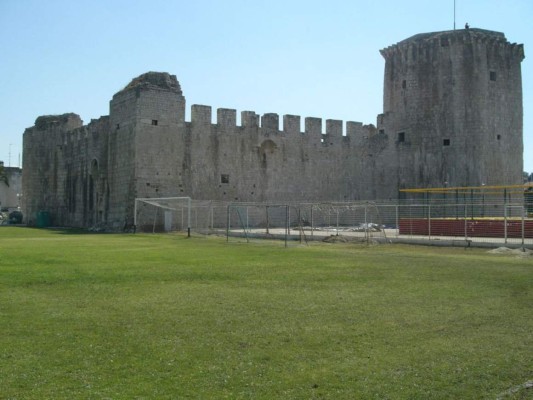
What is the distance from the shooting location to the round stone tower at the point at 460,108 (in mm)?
38188

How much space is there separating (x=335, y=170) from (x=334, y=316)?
31.2m

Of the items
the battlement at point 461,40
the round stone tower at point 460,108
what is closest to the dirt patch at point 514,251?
the round stone tower at point 460,108

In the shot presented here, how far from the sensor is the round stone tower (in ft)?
125

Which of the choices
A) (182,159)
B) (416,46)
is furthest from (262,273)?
(416,46)

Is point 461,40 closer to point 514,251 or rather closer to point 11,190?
point 514,251

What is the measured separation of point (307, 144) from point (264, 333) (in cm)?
3090

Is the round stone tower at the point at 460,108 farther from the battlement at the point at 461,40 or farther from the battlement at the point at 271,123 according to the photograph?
the battlement at the point at 271,123

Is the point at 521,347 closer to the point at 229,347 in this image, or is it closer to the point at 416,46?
the point at 229,347

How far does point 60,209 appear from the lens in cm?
4166

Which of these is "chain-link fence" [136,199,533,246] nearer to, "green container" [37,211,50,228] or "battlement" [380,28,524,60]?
"battlement" [380,28,524,60]

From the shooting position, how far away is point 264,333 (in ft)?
24.4

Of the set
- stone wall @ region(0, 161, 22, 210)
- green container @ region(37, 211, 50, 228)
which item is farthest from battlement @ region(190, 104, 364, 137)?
stone wall @ region(0, 161, 22, 210)

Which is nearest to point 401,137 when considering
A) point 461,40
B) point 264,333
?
point 461,40

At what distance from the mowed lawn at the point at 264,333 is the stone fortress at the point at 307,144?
64.5ft
